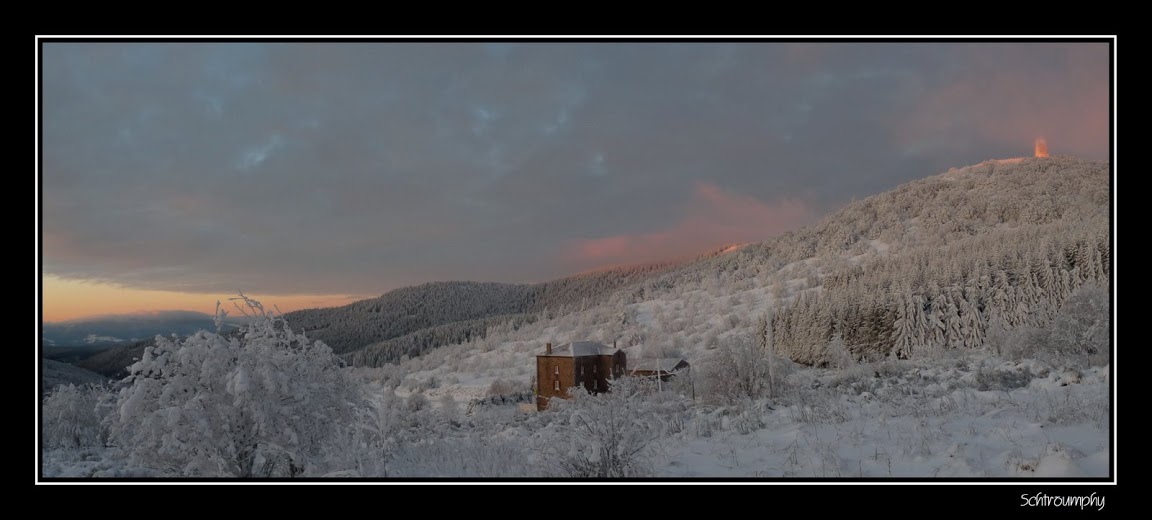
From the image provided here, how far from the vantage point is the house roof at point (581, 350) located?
51.7 metres

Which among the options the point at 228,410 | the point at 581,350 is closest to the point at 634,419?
the point at 228,410

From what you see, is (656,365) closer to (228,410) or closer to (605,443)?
(605,443)

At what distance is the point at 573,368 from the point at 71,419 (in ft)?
131

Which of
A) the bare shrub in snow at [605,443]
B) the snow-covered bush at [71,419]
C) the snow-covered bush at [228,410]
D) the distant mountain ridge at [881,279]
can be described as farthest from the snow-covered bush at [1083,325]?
the snow-covered bush at [71,419]

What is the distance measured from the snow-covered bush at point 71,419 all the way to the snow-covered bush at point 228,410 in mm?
6375

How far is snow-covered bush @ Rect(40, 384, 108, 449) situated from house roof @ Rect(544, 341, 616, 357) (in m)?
40.0

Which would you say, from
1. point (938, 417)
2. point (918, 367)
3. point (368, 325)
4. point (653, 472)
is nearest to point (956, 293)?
point (918, 367)

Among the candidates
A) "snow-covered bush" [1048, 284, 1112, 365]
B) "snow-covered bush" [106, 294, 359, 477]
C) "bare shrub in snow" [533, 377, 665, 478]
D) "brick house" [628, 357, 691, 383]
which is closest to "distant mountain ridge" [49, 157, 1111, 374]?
"snow-covered bush" [106, 294, 359, 477]

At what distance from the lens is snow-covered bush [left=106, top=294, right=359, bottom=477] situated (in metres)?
6.88

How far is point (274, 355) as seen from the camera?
24.2 feet

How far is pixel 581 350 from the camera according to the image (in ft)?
171

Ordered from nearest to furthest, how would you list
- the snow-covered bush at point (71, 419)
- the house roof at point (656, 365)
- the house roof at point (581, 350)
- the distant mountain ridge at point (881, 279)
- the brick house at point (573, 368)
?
the snow-covered bush at point (71, 419) → the distant mountain ridge at point (881, 279) → the brick house at point (573, 368) → the house roof at point (581, 350) → the house roof at point (656, 365)

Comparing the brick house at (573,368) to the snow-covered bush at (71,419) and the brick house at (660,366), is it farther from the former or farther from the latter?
the snow-covered bush at (71,419)
